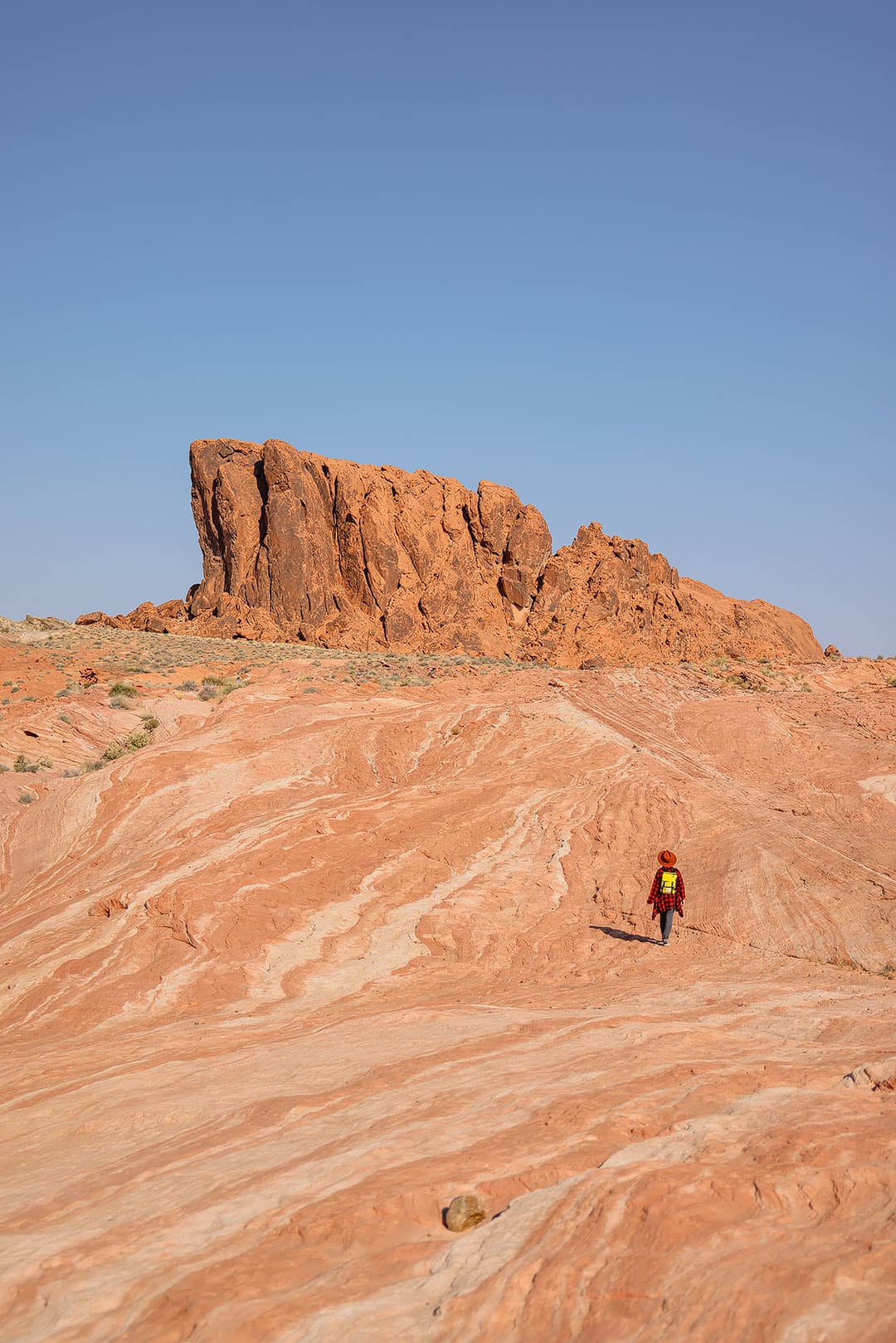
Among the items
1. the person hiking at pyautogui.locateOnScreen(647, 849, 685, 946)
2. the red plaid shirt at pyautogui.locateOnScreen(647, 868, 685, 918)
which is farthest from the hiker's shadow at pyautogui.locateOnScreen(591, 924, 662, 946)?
the red plaid shirt at pyautogui.locateOnScreen(647, 868, 685, 918)

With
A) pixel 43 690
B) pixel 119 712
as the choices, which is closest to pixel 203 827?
pixel 119 712

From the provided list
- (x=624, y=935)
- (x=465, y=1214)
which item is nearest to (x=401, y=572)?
(x=624, y=935)

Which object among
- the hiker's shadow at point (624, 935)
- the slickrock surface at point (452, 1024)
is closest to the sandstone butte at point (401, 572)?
the slickrock surface at point (452, 1024)

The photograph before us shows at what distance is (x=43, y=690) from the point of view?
103 ft

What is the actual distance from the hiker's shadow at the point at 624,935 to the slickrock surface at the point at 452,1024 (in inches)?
2.2

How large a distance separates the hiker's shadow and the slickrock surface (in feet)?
0.19

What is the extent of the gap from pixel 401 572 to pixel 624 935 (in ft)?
147

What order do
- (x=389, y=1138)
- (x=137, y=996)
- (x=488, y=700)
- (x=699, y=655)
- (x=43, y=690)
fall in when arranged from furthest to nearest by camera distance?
(x=699, y=655) < (x=43, y=690) < (x=488, y=700) < (x=137, y=996) < (x=389, y=1138)

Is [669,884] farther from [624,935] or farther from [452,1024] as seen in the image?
[452,1024]

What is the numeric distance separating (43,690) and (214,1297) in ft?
95.6

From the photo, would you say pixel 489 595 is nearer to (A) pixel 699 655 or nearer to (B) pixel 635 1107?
(A) pixel 699 655

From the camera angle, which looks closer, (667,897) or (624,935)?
(667,897)

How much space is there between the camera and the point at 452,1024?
30.6ft

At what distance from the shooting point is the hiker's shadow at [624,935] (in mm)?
12766
